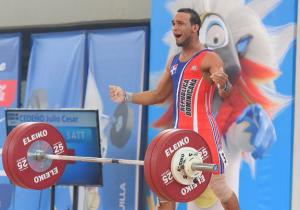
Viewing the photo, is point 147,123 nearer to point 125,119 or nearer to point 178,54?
point 125,119

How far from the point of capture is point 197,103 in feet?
14.3

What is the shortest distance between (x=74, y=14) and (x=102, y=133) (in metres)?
1.43

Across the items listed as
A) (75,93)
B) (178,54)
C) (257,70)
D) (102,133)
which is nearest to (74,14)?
(75,93)

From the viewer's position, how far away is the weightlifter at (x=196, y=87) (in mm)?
4293

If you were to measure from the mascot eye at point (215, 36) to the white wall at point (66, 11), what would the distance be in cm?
131

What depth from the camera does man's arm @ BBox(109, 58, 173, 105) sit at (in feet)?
15.3

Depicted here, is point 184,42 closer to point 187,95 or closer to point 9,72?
point 187,95

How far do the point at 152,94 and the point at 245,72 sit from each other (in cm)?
79

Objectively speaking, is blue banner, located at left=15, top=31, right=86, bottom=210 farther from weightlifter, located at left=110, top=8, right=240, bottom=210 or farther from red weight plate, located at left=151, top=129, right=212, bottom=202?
red weight plate, located at left=151, top=129, right=212, bottom=202

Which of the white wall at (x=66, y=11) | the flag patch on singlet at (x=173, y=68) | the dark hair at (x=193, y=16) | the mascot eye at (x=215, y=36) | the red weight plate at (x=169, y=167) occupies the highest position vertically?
the white wall at (x=66, y=11)

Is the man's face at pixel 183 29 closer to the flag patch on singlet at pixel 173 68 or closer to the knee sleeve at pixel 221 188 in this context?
the flag patch on singlet at pixel 173 68

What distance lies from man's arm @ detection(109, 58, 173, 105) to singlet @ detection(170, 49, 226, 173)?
9.1 inches

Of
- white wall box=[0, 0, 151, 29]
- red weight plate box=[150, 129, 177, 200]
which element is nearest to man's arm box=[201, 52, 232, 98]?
red weight plate box=[150, 129, 177, 200]

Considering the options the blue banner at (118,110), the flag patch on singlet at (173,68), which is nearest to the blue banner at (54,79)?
the blue banner at (118,110)
